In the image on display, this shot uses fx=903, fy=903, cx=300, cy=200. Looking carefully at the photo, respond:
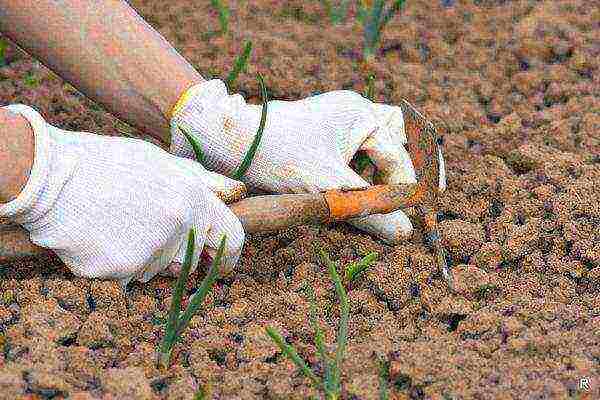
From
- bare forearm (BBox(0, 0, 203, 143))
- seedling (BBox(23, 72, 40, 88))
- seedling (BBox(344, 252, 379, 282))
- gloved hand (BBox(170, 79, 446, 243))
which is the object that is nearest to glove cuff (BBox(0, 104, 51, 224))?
bare forearm (BBox(0, 0, 203, 143))

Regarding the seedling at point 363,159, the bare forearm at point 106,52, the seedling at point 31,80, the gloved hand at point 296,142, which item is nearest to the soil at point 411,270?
the seedling at point 31,80

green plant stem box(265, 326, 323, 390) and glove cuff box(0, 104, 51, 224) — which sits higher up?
glove cuff box(0, 104, 51, 224)

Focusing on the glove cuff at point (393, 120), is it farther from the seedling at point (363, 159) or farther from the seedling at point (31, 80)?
the seedling at point (31, 80)

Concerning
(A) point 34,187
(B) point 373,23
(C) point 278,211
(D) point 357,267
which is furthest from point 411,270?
(B) point 373,23

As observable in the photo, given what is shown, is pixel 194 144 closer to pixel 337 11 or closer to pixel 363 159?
pixel 363 159

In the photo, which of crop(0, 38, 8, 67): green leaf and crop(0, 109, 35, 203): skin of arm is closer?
crop(0, 109, 35, 203): skin of arm

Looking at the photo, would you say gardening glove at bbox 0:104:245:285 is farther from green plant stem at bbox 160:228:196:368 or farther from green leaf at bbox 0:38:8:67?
green leaf at bbox 0:38:8:67
